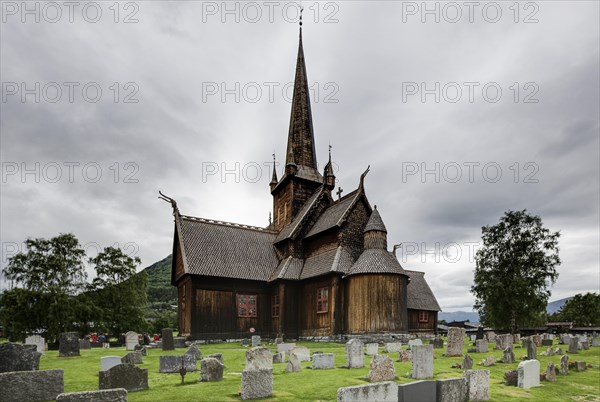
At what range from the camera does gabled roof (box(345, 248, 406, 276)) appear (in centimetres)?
2641

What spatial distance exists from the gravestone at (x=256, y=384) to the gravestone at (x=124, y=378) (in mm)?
2729

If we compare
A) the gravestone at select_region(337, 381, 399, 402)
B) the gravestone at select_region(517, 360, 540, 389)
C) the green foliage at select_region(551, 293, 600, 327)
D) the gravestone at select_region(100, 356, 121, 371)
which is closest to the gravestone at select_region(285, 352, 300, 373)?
the gravestone at select_region(100, 356, 121, 371)

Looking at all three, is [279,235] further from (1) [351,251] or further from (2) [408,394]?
(2) [408,394]

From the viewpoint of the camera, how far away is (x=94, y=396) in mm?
7043

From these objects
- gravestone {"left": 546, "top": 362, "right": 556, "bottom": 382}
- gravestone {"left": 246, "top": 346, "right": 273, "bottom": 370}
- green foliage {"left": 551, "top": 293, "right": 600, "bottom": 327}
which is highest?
gravestone {"left": 246, "top": 346, "right": 273, "bottom": 370}

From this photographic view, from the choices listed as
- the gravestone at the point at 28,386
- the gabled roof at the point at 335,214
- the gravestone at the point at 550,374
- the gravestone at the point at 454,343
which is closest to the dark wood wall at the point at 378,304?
the gabled roof at the point at 335,214

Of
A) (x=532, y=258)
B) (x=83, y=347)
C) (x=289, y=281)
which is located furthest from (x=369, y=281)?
(x=532, y=258)

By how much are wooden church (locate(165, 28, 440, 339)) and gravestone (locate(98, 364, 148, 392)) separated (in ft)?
58.1

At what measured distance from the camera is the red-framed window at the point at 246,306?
3079 centimetres

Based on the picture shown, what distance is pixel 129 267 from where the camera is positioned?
45.9 metres

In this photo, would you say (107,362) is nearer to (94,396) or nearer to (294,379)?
(294,379)

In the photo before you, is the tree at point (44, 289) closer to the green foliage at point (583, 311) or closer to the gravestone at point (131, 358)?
the gravestone at point (131, 358)

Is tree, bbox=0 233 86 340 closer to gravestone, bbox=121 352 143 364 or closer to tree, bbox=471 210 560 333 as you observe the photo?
gravestone, bbox=121 352 143 364

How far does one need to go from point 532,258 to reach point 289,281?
25556mm
